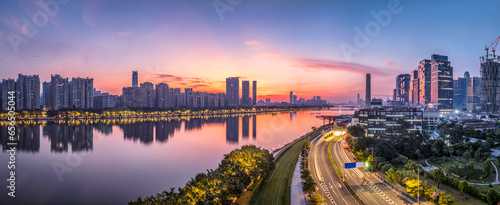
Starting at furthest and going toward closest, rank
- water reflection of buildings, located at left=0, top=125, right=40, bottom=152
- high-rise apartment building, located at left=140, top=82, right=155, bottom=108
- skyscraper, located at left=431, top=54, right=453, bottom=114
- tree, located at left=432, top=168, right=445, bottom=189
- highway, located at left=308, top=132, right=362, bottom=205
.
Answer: high-rise apartment building, located at left=140, top=82, right=155, bottom=108 < skyscraper, located at left=431, top=54, right=453, bottom=114 < water reflection of buildings, located at left=0, top=125, right=40, bottom=152 < tree, located at left=432, top=168, right=445, bottom=189 < highway, located at left=308, top=132, right=362, bottom=205

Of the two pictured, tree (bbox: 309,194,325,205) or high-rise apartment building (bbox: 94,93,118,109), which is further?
high-rise apartment building (bbox: 94,93,118,109)

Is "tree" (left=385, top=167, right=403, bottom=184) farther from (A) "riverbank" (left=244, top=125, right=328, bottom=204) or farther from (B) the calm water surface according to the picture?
(B) the calm water surface

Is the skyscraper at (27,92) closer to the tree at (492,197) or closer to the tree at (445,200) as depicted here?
the tree at (445,200)

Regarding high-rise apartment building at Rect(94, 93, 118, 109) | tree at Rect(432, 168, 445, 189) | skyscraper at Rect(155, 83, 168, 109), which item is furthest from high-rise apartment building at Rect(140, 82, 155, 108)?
tree at Rect(432, 168, 445, 189)

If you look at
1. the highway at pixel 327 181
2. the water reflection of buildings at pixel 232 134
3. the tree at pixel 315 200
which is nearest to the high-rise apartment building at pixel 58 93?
the water reflection of buildings at pixel 232 134

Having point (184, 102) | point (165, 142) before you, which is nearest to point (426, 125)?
point (165, 142)
